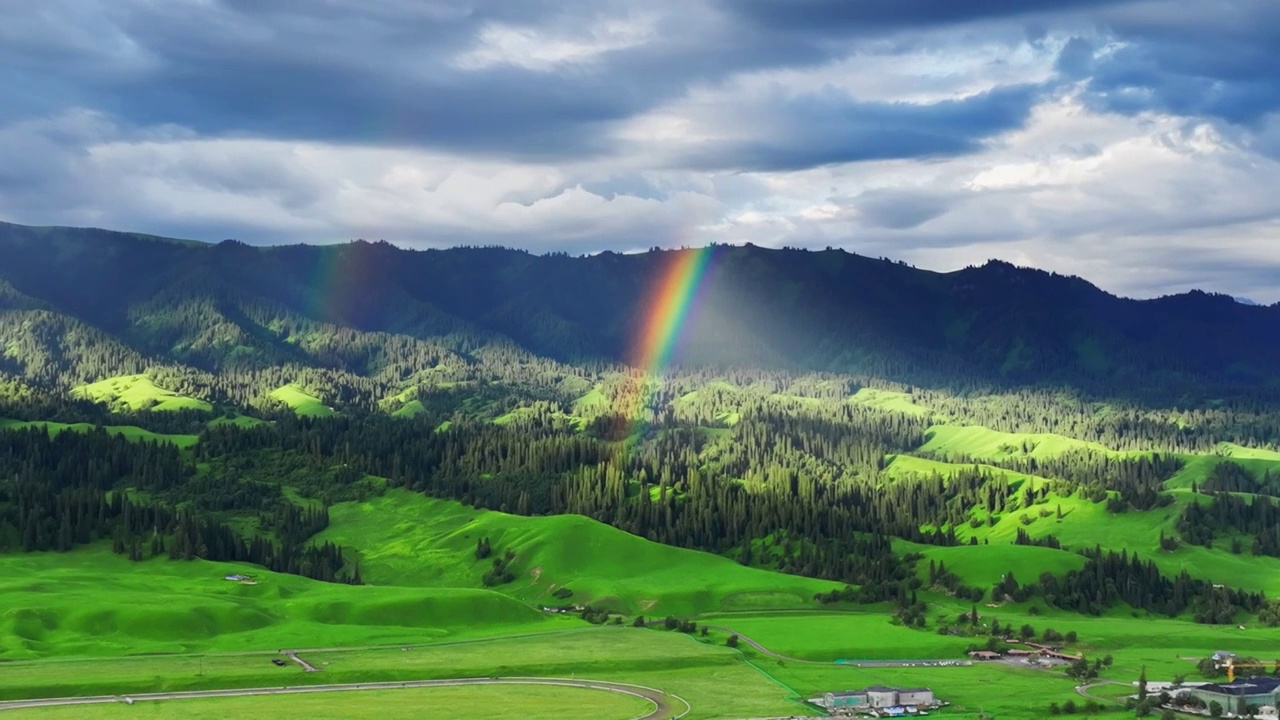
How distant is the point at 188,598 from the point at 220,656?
35.1m

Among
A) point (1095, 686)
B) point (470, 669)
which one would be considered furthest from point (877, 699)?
point (470, 669)

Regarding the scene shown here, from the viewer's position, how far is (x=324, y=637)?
180 meters

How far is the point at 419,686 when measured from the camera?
14812cm

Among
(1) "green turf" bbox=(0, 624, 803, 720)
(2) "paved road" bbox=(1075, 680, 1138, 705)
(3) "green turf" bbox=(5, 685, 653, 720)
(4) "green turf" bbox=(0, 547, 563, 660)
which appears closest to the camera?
(3) "green turf" bbox=(5, 685, 653, 720)

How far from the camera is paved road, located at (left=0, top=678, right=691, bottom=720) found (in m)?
133

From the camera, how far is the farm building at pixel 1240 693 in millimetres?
139250

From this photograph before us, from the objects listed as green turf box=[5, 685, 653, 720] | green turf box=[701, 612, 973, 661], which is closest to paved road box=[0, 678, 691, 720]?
green turf box=[5, 685, 653, 720]

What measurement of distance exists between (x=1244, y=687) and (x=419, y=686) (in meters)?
98.4

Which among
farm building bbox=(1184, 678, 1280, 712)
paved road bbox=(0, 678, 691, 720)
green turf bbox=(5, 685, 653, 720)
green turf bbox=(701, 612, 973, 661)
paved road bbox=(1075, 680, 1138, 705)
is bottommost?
green turf bbox=(701, 612, 973, 661)

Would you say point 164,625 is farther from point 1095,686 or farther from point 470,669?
point 1095,686

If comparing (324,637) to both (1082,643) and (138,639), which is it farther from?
(1082,643)

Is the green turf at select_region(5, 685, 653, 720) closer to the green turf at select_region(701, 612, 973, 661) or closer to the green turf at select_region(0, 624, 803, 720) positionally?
the green turf at select_region(0, 624, 803, 720)

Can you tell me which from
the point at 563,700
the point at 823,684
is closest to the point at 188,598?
the point at 563,700

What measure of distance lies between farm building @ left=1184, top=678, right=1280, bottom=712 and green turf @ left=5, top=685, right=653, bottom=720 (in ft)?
217
